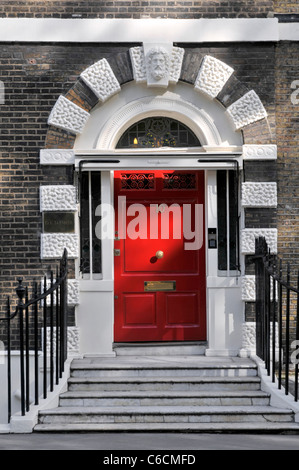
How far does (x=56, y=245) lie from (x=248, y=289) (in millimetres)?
2462

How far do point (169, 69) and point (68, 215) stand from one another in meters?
2.24

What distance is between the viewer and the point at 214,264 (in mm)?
8398

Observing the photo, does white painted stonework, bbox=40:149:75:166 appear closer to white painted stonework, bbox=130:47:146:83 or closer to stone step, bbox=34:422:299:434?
white painted stonework, bbox=130:47:146:83

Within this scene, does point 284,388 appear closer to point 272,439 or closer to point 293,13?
point 272,439

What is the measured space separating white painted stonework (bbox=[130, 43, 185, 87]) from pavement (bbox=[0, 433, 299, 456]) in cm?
432

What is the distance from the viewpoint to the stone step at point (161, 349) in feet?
27.3

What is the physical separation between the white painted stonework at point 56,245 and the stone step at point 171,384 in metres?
1.61

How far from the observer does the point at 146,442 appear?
609 cm

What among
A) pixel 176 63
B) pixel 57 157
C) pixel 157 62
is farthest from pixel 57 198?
pixel 176 63

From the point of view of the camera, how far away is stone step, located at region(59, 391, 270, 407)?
714 centimetres

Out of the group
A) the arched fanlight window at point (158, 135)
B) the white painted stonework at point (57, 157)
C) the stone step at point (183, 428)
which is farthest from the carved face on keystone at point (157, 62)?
the stone step at point (183, 428)

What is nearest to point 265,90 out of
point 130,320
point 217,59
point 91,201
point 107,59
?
point 217,59

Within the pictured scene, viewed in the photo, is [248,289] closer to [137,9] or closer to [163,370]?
[163,370]

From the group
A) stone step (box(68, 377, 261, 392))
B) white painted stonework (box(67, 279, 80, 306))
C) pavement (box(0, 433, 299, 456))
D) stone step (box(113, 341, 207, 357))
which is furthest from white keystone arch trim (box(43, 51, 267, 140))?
pavement (box(0, 433, 299, 456))
